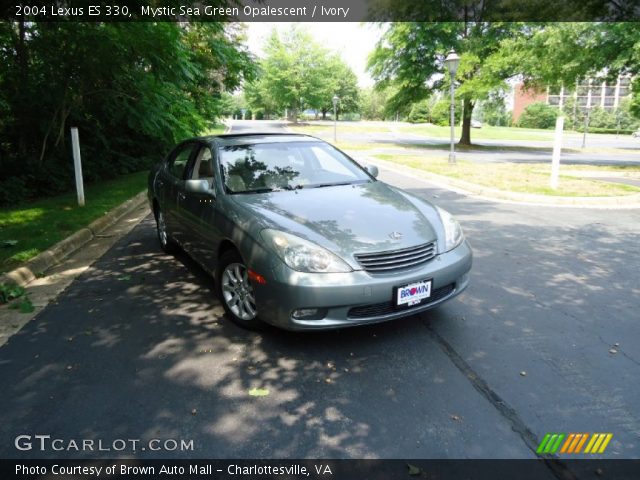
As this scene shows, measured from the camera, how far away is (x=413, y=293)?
11.4ft

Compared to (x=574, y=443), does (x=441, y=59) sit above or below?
above

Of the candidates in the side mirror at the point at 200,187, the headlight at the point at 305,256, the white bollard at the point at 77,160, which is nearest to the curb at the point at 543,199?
the side mirror at the point at 200,187

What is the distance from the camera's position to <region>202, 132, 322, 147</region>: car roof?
16.3 feet

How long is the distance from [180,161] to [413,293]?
348cm

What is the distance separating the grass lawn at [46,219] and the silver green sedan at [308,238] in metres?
2.27

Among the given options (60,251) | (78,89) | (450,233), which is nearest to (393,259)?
(450,233)

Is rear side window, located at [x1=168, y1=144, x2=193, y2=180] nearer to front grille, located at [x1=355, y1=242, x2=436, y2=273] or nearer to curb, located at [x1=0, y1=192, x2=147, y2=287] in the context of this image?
curb, located at [x1=0, y1=192, x2=147, y2=287]

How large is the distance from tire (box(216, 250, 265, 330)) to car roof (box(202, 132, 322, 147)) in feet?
4.71

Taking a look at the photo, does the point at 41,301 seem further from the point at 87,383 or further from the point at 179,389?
the point at 179,389

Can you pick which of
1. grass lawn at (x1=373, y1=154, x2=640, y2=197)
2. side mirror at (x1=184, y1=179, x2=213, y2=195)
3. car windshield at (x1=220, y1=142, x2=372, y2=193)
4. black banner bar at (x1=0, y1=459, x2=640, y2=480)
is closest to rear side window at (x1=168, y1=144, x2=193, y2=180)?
car windshield at (x1=220, y1=142, x2=372, y2=193)

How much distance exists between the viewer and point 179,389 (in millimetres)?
3057

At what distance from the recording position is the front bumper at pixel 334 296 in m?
3.27

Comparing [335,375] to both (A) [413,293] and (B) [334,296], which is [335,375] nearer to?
(B) [334,296]

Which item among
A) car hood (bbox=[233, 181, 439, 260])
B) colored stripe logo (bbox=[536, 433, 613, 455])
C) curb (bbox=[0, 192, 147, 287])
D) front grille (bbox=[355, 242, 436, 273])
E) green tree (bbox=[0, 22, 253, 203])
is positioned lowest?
colored stripe logo (bbox=[536, 433, 613, 455])
